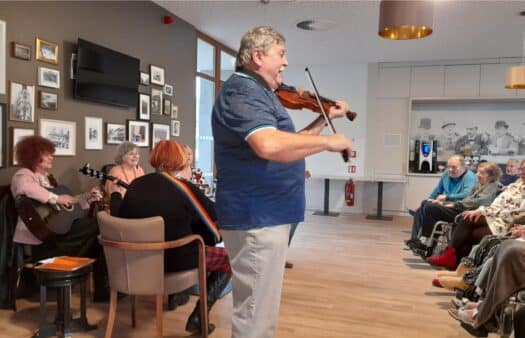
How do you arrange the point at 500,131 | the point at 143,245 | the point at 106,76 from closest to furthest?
1. the point at 143,245
2. the point at 106,76
3. the point at 500,131

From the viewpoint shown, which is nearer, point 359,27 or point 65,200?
point 65,200

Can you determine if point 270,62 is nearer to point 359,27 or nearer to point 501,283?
point 501,283

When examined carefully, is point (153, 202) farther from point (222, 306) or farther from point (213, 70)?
point (213, 70)

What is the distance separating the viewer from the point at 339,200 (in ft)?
25.2

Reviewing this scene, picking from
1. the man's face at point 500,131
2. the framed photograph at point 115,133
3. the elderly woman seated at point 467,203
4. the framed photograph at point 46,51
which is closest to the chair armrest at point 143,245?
the framed photograph at point 46,51

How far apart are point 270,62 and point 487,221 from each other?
301cm

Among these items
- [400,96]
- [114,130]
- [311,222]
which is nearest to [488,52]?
[400,96]

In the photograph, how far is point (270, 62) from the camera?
140 cm

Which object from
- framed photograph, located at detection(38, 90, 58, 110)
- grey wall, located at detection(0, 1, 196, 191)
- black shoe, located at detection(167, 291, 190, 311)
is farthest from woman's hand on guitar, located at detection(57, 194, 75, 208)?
black shoe, located at detection(167, 291, 190, 311)

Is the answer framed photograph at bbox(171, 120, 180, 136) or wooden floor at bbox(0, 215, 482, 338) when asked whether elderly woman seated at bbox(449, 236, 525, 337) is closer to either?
wooden floor at bbox(0, 215, 482, 338)

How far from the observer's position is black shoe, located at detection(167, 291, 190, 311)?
287 centimetres

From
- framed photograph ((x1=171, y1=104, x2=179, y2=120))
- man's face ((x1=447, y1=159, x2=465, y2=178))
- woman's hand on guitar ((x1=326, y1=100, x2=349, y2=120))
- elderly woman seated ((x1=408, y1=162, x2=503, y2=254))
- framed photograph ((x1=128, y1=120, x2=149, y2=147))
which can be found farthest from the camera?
framed photograph ((x1=171, y1=104, x2=179, y2=120))

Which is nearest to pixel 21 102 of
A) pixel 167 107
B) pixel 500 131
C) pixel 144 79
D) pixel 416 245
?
pixel 144 79

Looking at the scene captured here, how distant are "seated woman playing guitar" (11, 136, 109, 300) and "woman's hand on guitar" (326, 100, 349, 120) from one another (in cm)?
198
